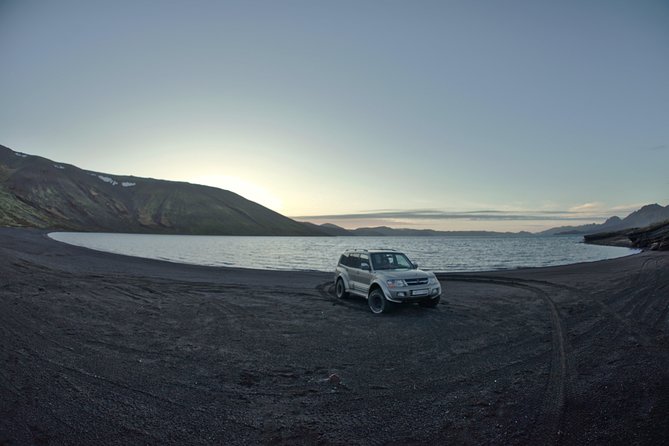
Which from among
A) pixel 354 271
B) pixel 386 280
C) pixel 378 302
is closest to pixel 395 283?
pixel 386 280

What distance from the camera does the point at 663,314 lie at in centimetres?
1155

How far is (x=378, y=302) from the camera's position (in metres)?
13.7

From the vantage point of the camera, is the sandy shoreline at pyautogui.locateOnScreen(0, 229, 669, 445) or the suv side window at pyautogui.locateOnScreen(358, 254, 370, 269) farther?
the suv side window at pyautogui.locateOnScreen(358, 254, 370, 269)

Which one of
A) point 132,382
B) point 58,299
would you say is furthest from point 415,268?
point 58,299

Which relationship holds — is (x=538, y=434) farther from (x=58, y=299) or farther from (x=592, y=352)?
(x=58, y=299)

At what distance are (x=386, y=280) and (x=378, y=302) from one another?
0.95 m

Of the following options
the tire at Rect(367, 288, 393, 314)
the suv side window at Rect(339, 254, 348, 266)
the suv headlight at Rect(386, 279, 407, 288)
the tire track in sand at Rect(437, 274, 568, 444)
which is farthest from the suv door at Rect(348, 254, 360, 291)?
the tire track in sand at Rect(437, 274, 568, 444)

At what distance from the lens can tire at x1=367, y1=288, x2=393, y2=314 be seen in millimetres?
13218

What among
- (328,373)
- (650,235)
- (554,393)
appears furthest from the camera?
(650,235)

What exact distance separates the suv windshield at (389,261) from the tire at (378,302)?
116 centimetres

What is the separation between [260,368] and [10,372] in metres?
4.57

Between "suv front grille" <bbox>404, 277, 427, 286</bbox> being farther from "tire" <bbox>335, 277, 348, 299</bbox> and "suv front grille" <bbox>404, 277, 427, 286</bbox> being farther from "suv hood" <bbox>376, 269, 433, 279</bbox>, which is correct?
"tire" <bbox>335, 277, 348, 299</bbox>

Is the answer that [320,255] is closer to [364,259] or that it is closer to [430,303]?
[364,259]

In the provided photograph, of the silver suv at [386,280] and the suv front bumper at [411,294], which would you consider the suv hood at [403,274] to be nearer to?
the silver suv at [386,280]
